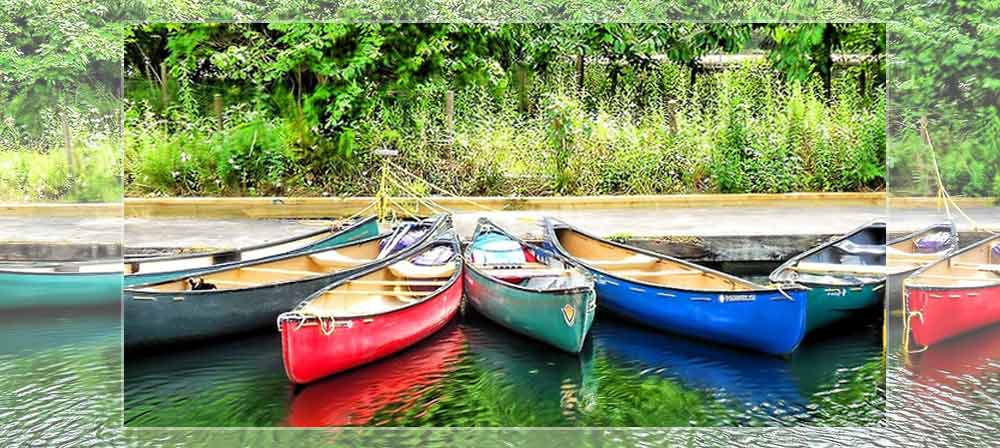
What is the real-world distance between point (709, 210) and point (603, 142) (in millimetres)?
723

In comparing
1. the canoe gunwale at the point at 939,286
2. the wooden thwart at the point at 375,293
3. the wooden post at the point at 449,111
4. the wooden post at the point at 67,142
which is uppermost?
the wooden post at the point at 449,111

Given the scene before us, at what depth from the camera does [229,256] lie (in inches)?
218

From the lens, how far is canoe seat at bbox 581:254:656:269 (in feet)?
18.3

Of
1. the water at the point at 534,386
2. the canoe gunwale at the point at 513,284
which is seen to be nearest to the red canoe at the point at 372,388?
the water at the point at 534,386

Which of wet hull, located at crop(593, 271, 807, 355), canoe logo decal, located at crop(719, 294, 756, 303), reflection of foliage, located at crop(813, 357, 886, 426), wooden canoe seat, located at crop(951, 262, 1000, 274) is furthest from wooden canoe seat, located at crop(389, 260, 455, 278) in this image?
Result: wooden canoe seat, located at crop(951, 262, 1000, 274)

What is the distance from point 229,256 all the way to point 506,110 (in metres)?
1.80

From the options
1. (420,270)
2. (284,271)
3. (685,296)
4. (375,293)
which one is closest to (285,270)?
(284,271)

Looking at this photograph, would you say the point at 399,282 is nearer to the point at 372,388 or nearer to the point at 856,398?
the point at 372,388

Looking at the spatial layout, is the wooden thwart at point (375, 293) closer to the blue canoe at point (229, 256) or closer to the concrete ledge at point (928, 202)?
the blue canoe at point (229, 256)

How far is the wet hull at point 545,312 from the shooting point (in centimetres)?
515

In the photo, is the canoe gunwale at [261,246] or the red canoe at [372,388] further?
the canoe gunwale at [261,246]

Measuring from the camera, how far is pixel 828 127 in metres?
5.49

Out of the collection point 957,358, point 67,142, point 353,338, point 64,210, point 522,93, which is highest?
point 522,93

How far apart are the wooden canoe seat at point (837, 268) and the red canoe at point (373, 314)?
198cm
